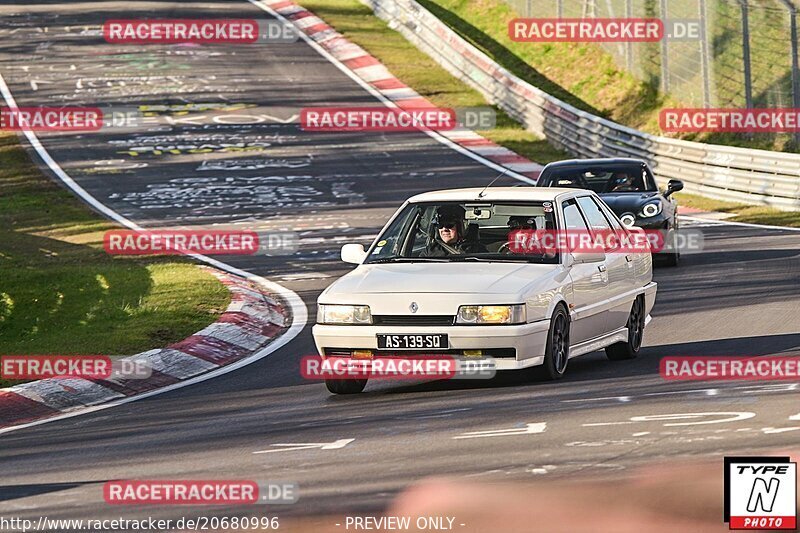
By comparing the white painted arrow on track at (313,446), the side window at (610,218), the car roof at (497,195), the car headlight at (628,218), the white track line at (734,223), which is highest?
the car roof at (497,195)

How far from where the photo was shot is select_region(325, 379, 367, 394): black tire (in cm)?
1136

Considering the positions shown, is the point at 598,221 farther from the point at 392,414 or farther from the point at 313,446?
the point at 313,446

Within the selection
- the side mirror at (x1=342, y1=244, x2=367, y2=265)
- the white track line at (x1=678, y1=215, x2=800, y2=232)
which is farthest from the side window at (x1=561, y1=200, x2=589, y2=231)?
the white track line at (x1=678, y1=215, x2=800, y2=232)

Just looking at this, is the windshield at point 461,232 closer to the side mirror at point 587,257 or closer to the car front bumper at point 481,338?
the side mirror at point 587,257

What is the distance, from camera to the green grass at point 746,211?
84.8 ft

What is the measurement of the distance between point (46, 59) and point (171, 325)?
109 ft

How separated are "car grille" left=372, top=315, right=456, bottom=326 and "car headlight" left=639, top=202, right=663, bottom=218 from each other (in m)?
10.3

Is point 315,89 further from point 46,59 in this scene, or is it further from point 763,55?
point 763,55

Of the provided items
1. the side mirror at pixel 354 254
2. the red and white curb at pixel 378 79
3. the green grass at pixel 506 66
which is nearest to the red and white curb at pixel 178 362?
the side mirror at pixel 354 254

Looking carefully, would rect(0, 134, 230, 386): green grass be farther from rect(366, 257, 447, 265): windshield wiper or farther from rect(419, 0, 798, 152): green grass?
rect(419, 0, 798, 152): green grass

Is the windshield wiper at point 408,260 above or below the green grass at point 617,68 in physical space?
below

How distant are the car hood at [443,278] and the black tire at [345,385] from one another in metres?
0.67

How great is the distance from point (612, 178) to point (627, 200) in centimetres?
58

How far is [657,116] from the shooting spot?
1433 inches
